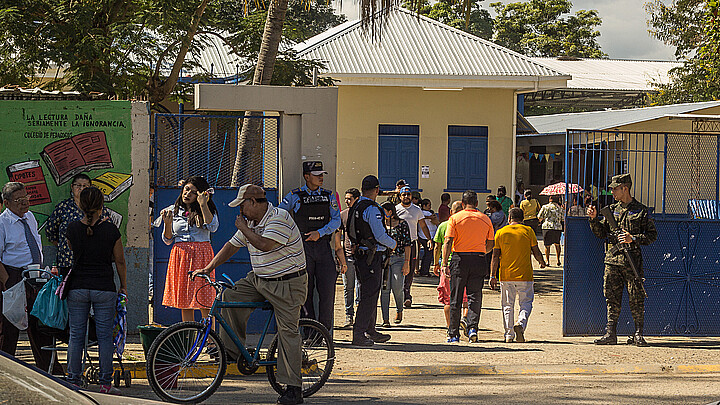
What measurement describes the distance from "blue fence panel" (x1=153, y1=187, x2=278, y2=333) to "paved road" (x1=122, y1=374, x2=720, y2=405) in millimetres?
1694

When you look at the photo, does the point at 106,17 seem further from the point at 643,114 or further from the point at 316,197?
the point at 643,114

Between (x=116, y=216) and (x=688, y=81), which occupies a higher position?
(x=688, y=81)

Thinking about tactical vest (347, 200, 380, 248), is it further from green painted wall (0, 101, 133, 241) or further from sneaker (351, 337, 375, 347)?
green painted wall (0, 101, 133, 241)

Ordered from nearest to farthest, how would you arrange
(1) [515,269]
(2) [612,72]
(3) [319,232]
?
(3) [319,232] < (1) [515,269] < (2) [612,72]

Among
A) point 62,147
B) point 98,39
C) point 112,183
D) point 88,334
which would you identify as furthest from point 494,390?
point 98,39

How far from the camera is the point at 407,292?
13641mm

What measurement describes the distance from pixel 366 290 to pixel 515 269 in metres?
1.96

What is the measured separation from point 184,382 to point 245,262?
267cm

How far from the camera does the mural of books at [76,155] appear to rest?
941 centimetres

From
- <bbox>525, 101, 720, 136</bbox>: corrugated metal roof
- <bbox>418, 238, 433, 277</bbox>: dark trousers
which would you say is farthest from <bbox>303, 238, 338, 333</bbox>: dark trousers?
<bbox>525, 101, 720, 136</bbox>: corrugated metal roof

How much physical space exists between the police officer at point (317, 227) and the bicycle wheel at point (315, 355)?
1288 mm

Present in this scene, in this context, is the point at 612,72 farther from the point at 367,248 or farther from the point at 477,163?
the point at 367,248

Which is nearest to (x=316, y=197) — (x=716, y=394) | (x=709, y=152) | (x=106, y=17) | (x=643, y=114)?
(x=716, y=394)

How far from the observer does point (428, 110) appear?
2122 centimetres
